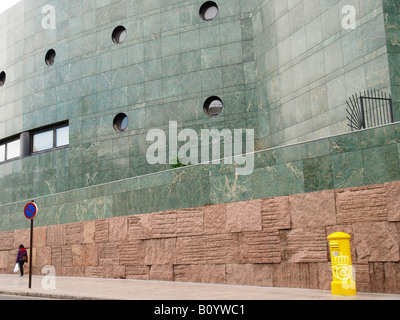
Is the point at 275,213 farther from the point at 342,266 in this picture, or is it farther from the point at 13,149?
the point at 13,149

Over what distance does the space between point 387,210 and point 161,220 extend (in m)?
7.87

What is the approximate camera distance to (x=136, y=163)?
23.8m

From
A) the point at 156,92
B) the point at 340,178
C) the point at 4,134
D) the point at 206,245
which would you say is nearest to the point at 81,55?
the point at 156,92

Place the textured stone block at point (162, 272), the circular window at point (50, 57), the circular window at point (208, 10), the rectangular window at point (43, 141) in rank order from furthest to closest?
the circular window at point (50, 57) < the rectangular window at point (43, 141) < the circular window at point (208, 10) < the textured stone block at point (162, 272)

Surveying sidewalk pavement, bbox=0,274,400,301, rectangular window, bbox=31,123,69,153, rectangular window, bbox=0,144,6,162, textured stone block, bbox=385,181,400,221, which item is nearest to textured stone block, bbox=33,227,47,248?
rectangular window, bbox=31,123,69,153

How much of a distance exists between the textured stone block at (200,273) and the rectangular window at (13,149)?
52.3ft

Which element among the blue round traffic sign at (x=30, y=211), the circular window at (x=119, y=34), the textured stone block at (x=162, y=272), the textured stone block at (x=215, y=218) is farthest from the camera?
the circular window at (x=119, y=34)

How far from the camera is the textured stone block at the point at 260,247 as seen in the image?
15.0 meters

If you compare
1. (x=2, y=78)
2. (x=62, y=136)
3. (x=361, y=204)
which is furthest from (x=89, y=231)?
(x=2, y=78)

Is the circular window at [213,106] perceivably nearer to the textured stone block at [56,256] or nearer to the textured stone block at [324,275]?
the textured stone block at [56,256]

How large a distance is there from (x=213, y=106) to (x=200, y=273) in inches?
335

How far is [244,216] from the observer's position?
15852 millimetres

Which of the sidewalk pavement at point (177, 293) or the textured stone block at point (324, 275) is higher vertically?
the textured stone block at point (324, 275)

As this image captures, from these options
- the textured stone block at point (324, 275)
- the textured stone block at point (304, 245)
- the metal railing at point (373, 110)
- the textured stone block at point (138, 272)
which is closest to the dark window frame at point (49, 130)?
the textured stone block at point (138, 272)
